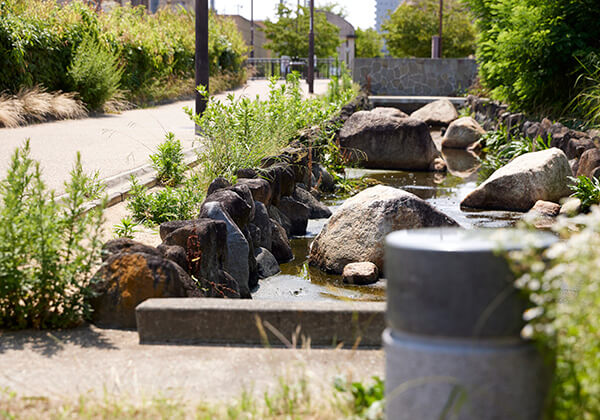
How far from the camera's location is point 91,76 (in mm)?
15031

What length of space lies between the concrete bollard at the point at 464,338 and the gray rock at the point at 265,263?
4.46m

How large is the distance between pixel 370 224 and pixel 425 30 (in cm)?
4287

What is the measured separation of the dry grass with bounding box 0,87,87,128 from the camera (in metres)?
11.7

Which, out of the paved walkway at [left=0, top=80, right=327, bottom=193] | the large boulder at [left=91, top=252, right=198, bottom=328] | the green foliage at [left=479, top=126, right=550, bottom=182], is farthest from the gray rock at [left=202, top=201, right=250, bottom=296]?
the green foliage at [left=479, top=126, right=550, bottom=182]

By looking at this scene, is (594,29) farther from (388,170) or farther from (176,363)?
(176,363)

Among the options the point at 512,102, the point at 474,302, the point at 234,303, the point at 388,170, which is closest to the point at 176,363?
the point at 234,303

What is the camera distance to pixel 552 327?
78.2 inches

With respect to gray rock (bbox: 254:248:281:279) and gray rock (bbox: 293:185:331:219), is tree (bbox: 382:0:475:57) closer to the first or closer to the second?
gray rock (bbox: 293:185:331:219)

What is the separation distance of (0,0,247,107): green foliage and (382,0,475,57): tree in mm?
22740

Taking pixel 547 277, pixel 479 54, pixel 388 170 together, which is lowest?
pixel 388 170

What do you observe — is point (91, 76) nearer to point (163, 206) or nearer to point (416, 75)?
point (163, 206)

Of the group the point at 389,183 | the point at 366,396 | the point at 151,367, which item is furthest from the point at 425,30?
the point at 366,396

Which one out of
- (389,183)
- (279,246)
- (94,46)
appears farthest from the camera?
(94,46)

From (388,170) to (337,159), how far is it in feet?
6.88
